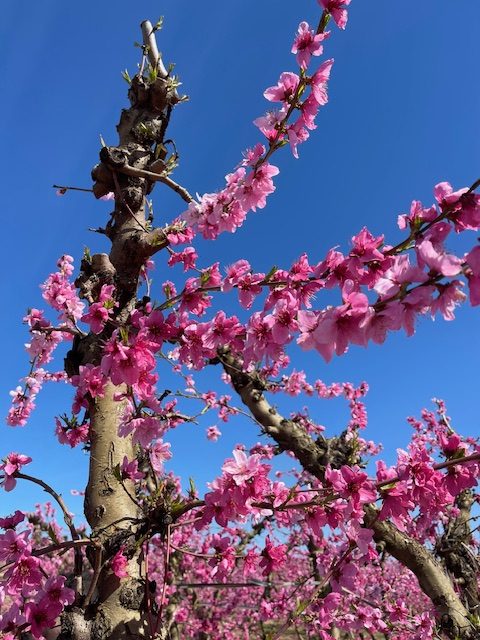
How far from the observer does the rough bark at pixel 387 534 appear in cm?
351

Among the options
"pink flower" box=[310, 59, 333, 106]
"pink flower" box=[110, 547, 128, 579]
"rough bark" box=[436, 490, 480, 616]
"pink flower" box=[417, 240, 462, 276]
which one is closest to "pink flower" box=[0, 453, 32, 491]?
"pink flower" box=[110, 547, 128, 579]

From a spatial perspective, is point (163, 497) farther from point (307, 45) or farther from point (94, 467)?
point (307, 45)

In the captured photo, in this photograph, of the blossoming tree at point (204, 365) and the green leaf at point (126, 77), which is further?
the green leaf at point (126, 77)

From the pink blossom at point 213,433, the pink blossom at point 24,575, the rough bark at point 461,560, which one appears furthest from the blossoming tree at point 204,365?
the pink blossom at point 213,433

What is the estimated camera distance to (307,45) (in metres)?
2.09

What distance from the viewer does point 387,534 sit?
3.77 m

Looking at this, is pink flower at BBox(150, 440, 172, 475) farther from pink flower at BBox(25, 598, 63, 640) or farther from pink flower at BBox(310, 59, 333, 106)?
pink flower at BBox(310, 59, 333, 106)

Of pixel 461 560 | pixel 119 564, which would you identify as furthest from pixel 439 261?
pixel 461 560

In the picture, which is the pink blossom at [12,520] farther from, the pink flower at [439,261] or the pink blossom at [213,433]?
the pink blossom at [213,433]

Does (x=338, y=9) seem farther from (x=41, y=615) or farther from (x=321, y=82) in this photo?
(x=41, y=615)

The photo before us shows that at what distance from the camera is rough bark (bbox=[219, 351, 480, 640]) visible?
138 inches

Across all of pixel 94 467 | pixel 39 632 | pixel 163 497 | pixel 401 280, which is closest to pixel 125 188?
pixel 94 467

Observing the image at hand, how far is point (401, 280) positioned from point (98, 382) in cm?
165

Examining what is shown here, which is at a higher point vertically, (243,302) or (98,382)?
(243,302)
